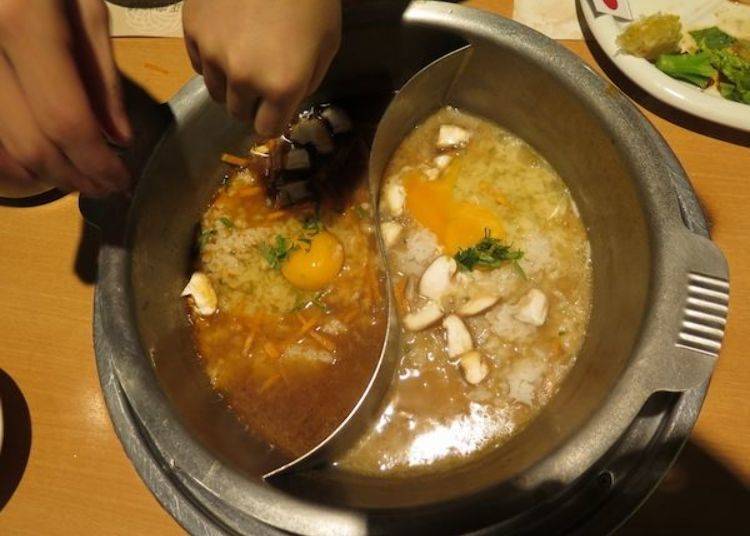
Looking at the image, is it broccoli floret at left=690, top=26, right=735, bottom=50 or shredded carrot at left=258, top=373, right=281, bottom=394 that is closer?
shredded carrot at left=258, top=373, right=281, bottom=394

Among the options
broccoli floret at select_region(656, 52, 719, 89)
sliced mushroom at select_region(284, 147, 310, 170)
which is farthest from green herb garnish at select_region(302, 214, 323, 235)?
broccoli floret at select_region(656, 52, 719, 89)

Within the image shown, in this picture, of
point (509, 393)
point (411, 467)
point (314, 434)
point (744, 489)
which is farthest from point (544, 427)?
point (314, 434)

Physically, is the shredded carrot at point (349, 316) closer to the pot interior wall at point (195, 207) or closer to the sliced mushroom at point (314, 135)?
the pot interior wall at point (195, 207)

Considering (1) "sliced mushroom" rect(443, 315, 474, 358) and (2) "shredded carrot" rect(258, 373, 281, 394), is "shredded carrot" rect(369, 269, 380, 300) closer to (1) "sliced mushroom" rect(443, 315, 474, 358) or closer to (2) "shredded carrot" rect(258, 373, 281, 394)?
(1) "sliced mushroom" rect(443, 315, 474, 358)

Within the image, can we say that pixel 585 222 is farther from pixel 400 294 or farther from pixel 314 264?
pixel 314 264

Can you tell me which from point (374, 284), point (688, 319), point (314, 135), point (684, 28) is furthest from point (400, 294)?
point (684, 28)
